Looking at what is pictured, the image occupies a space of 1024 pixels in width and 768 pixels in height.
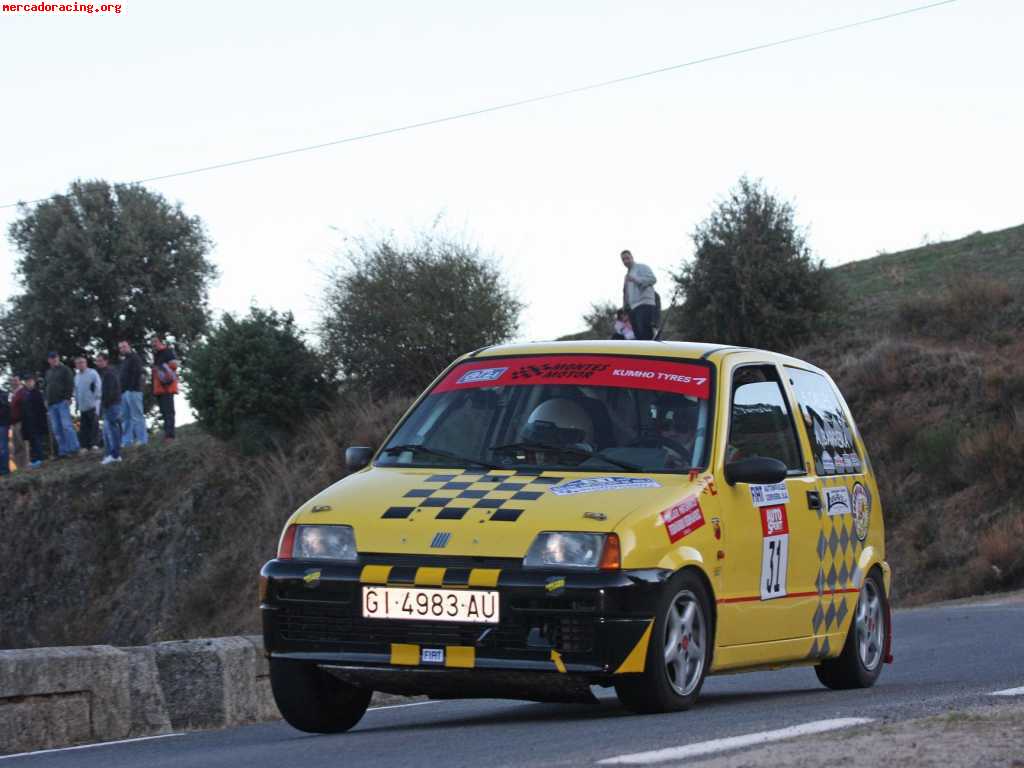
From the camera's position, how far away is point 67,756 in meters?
8.25

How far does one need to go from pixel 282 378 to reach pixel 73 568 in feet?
18.0

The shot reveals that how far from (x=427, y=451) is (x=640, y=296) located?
60.1ft

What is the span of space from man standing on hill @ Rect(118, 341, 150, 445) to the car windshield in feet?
70.4

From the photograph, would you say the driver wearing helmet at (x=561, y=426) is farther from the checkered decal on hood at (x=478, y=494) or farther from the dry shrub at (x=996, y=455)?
the dry shrub at (x=996, y=455)

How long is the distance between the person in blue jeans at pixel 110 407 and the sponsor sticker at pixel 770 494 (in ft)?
70.6

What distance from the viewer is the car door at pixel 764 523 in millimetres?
8531

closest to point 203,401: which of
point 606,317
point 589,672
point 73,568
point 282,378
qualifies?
point 282,378

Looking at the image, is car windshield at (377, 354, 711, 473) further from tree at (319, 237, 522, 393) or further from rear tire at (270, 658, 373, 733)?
tree at (319, 237, 522, 393)

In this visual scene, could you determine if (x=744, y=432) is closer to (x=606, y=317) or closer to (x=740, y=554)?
(x=740, y=554)

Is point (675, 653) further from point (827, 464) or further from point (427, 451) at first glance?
point (827, 464)

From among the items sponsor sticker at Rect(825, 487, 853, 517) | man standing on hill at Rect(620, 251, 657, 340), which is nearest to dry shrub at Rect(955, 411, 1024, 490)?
man standing on hill at Rect(620, 251, 657, 340)

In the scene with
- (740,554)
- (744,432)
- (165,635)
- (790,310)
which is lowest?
(165,635)

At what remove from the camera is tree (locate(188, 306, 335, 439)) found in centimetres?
3531

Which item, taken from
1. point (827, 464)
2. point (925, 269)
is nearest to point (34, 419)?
point (925, 269)
